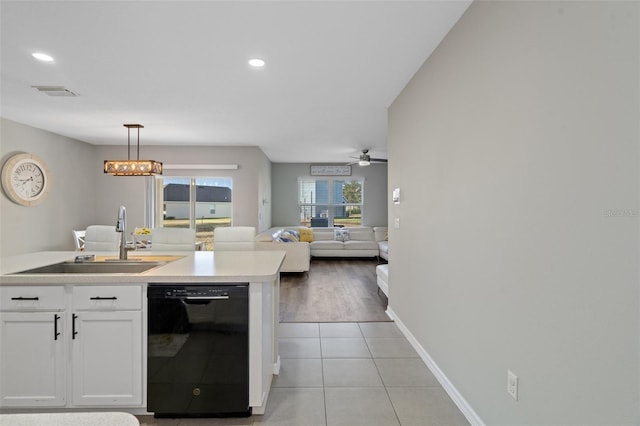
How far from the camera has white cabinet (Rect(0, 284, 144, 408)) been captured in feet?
6.26

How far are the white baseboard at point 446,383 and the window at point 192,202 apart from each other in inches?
185

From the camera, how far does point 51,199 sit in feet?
17.4

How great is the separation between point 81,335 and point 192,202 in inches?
200

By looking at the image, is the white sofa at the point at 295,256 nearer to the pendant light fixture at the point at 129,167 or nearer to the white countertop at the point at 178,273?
the pendant light fixture at the point at 129,167

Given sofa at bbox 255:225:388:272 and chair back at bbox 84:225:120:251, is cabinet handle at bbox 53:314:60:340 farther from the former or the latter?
sofa at bbox 255:225:388:272

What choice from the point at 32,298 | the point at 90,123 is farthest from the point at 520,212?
the point at 90,123

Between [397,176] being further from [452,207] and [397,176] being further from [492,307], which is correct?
[492,307]

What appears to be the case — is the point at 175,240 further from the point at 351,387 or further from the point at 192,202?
the point at 192,202

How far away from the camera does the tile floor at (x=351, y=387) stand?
1981mm

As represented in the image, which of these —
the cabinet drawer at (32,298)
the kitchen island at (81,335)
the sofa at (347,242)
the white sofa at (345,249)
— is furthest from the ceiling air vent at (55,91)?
the white sofa at (345,249)

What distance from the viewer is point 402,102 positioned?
11.1 ft

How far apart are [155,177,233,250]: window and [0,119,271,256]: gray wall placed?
0.27 metres

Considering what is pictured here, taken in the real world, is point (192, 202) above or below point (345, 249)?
above

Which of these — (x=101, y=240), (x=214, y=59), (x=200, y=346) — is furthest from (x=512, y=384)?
(x=101, y=240)
